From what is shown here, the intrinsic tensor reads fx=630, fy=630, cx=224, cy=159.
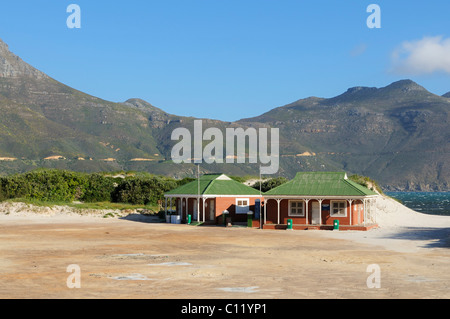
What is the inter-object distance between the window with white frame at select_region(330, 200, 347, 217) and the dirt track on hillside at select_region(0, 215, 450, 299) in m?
9.04

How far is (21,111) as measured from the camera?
18650 cm

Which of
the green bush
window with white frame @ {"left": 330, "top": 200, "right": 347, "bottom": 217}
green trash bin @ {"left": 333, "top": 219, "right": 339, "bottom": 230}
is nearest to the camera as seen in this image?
green trash bin @ {"left": 333, "top": 219, "right": 339, "bottom": 230}

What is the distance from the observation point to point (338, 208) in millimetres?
45531

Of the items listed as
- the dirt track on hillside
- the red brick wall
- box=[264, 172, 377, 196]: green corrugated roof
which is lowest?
the dirt track on hillside

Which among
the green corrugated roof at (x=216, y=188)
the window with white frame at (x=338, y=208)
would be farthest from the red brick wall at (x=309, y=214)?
the green corrugated roof at (x=216, y=188)

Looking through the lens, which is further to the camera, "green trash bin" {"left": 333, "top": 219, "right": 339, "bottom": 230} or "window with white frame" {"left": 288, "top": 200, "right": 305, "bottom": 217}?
"window with white frame" {"left": 288, "top": 200, "right": 305, "bottom": 217}

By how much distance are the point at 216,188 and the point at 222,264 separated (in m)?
28.6

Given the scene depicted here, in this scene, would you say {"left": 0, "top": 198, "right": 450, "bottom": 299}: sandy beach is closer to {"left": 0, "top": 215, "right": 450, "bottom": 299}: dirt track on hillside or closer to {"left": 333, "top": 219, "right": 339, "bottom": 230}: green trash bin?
{"left": 0, "top": 215, "right": 450, "bottom": 299}: dirt track on hillside

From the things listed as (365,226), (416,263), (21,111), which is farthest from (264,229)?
(21,111)

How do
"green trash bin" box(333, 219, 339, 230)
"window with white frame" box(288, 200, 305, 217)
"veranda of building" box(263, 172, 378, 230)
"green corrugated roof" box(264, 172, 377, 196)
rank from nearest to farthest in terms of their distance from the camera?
"green trash bin" box(333, 219, 339, 230), "veranda of building" box(263, 172, 378, 230), "green corrugated roof" box(264, 172, 377, 196), "window with white frame" box(288, 200, 305, 217)

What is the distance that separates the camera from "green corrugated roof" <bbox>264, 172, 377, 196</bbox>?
148ft

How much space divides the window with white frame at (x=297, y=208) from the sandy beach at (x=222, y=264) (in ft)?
17.1

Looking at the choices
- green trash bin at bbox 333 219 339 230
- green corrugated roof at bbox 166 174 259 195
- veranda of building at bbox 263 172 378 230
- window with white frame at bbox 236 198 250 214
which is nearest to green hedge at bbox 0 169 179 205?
green corrugated roof at bbox 166 174 259 195

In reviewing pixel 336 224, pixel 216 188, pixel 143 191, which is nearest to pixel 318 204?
pixel 336 224
